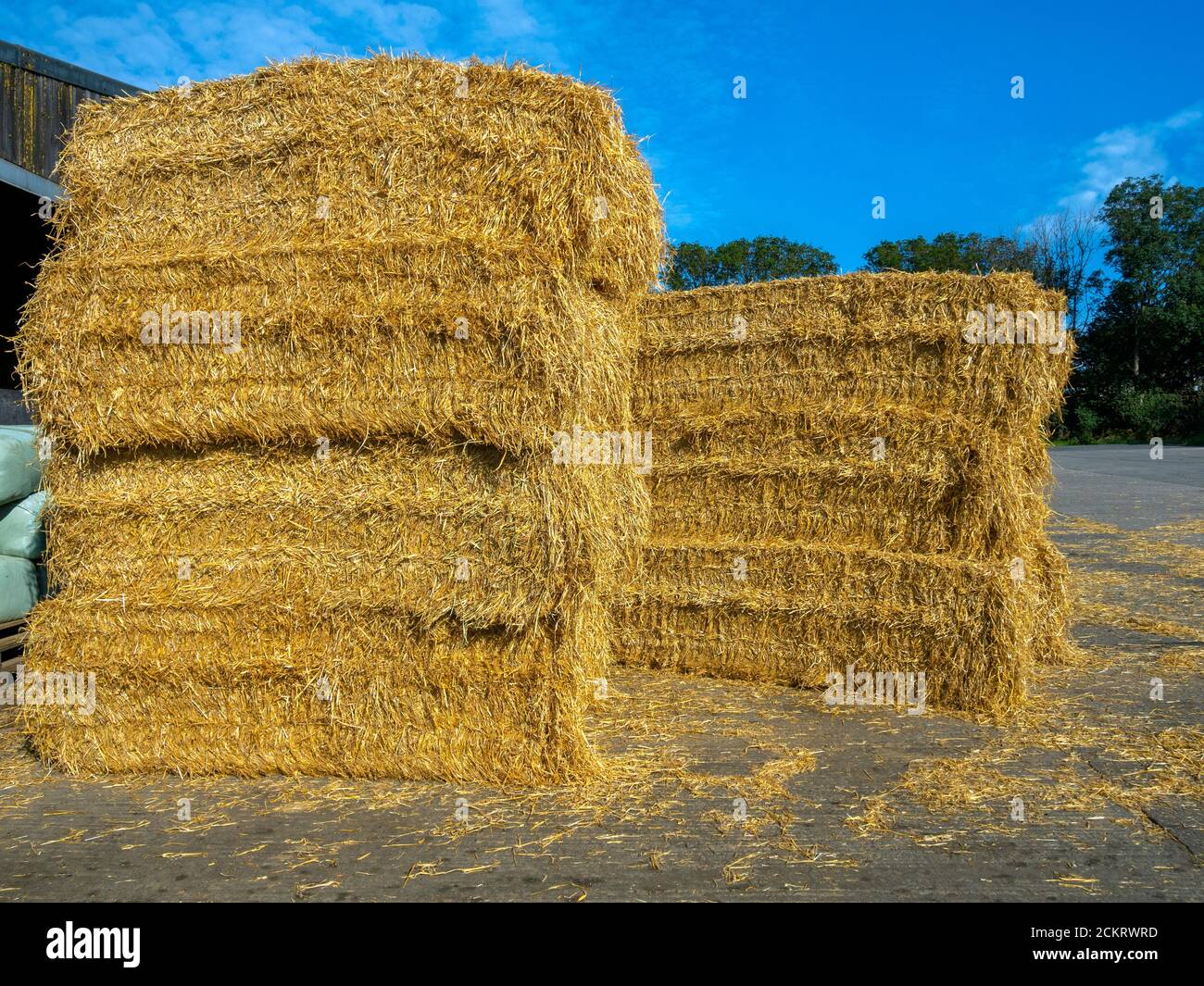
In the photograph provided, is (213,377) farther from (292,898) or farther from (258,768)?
(292,898)

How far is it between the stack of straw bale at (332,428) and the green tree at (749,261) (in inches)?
2037

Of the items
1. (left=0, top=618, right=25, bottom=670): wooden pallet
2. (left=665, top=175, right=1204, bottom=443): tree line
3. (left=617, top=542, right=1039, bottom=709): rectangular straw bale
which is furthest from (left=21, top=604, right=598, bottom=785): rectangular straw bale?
(left=665, top=175, right=1204, bottom=443): tree line

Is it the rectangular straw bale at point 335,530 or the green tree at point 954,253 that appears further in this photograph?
the green tree at point 954,253

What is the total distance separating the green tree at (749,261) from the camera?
56.0 m

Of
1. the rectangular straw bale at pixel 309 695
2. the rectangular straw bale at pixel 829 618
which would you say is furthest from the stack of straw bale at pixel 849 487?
the rectangular straw bale at pixel 309 695

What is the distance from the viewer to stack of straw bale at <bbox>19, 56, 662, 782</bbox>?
483cm

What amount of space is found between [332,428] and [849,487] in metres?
3.96

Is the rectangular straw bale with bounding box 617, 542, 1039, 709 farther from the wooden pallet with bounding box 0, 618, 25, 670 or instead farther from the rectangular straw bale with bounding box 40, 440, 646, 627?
the wooden pallet with bounding box 0, 618, 25, 670

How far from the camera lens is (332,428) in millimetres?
4961

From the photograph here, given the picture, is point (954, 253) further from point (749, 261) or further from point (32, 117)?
point (32, 117)

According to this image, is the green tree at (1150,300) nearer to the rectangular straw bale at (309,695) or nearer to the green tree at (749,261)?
the green tree at (749,261)

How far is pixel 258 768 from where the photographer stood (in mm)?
5027

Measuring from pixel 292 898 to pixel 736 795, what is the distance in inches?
88.8

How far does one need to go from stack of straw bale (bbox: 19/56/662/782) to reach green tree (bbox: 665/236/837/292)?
51751 millimetres
